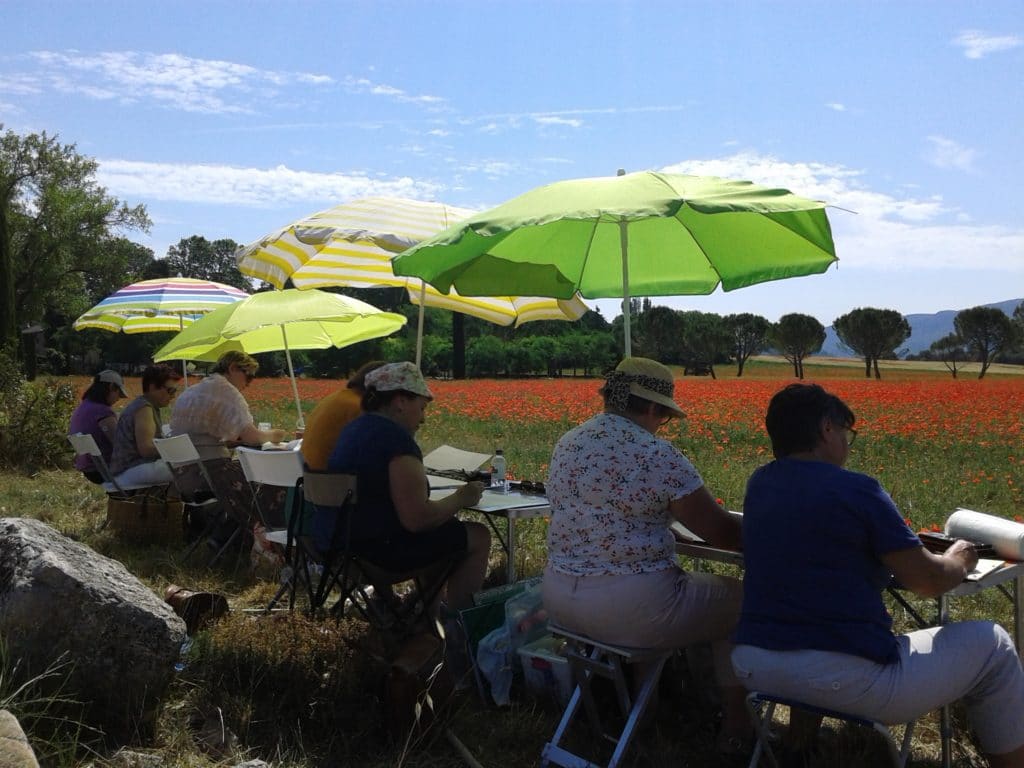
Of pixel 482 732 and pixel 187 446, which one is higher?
pixel 187 446

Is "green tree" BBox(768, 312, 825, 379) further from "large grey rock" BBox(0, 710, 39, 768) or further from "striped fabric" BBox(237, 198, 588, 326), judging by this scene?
"large grey rock" BBox(0, 710, 39, 768)

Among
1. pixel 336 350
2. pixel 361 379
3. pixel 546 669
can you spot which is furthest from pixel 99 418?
pixel 336 350

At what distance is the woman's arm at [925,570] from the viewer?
8.34ft

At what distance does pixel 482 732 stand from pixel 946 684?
1.71 metres

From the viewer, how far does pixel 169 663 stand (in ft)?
10.7

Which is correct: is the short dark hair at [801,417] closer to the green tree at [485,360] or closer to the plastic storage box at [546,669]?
the plastic storage box at [546,669]

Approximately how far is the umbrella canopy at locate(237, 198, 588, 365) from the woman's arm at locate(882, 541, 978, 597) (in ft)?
9.75

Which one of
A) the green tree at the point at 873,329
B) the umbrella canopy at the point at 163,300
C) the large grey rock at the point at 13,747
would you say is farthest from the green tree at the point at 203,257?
the large grey rock at the point at 13,747

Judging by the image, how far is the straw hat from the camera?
10.4 feet

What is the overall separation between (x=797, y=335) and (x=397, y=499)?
70.7 meters

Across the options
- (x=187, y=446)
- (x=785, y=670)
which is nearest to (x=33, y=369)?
(x=187, y=446)

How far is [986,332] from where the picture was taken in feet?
221

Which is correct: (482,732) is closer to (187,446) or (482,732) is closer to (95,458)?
(187,446)

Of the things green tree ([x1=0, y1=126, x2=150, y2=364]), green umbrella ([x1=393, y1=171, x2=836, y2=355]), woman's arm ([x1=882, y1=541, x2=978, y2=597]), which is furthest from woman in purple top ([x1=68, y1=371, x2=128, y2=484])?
green tree ([x1=0, y1=126, x2=150, y2=364])
